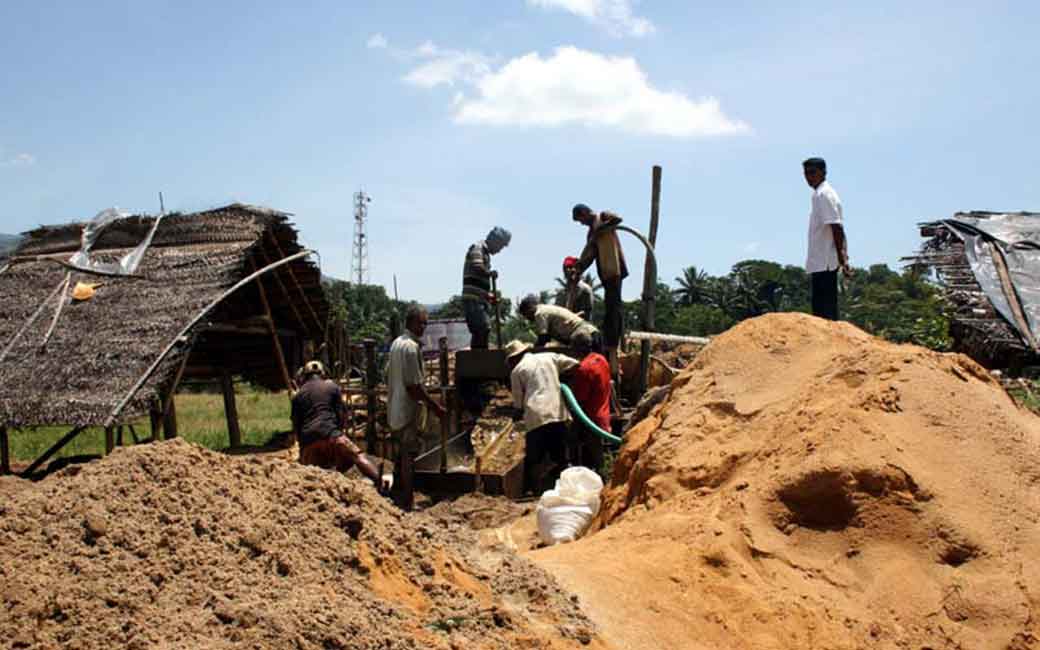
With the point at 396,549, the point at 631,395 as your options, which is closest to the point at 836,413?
the point at 396,549

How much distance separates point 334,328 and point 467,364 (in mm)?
5688

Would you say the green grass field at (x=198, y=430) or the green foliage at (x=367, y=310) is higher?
the green foliage at (x=367, y=310)

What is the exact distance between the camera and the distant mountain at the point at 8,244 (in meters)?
14.1

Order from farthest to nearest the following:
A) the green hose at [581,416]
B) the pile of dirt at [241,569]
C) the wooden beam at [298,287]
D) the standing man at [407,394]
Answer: the wooden beam at [298,287] < the green hose at [581,416] < the standing man at [407,394] < the pile of dirt at [241,569]

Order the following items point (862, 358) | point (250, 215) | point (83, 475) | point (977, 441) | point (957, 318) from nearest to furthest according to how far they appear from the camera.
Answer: point (83, 475) → point (977, 441) → point (862, 358) → point (957, 318) → point (250, 215)

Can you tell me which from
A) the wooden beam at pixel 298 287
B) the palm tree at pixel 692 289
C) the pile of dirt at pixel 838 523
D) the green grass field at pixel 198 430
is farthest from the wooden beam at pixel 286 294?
the palm tree at pixel 692 289

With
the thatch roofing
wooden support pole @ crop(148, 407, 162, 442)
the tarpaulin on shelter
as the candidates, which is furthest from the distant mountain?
the tarpaulin on shelter

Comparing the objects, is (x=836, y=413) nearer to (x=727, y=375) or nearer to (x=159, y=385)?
(x=727, y=375)

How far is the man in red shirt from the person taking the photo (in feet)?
25.5

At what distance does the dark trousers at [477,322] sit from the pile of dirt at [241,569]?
640 cm

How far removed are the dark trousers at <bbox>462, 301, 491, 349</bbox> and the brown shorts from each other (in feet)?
13.6

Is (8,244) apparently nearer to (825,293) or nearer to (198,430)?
(198,430)

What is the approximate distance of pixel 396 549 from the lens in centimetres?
365

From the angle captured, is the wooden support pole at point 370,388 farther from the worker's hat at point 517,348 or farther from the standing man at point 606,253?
the standing man at point 606,253
